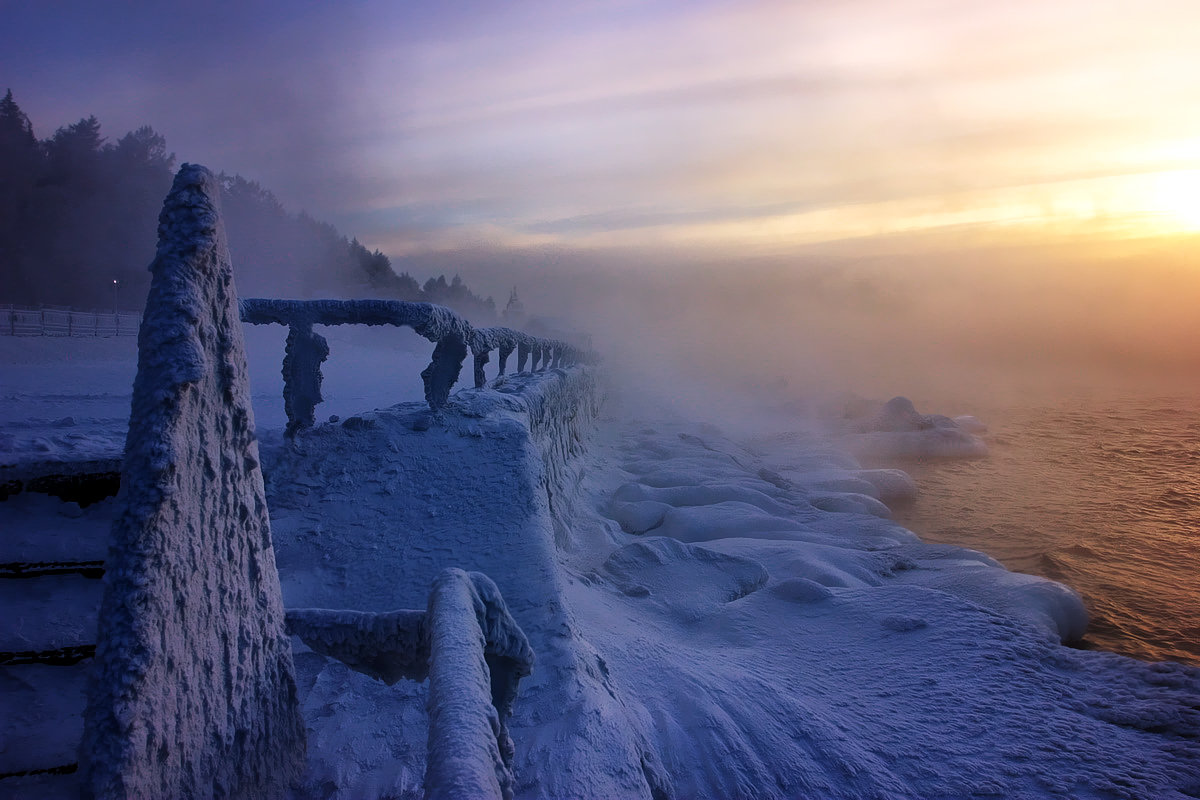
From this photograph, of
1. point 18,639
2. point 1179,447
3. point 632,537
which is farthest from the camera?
point 1179,447

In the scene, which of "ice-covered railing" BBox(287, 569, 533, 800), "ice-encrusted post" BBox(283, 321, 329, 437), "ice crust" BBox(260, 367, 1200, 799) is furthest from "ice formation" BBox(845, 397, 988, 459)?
"ice-covered railing" BBox(287, 569, 533, 800)

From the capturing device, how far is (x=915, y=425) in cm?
1350

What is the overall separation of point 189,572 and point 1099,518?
1022 cm

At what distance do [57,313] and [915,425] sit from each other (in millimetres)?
22046

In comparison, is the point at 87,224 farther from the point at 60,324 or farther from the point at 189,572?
the point at 189,572

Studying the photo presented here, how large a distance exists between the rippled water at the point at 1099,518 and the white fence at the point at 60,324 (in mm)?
13837

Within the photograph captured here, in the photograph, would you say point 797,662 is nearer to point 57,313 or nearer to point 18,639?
point 18,639

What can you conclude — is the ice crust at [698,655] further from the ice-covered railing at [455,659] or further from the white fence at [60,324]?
the white fence at [60,324]

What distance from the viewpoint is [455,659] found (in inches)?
48.5

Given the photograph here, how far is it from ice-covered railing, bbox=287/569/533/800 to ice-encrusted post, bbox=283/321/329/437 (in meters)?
2.52

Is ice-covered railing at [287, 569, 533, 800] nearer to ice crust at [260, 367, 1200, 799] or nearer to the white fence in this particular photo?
ice crust at [260, 367, 1200, 799]

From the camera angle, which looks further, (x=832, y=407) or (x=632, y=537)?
(x=832, y=407)

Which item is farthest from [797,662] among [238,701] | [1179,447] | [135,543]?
[1179,447]

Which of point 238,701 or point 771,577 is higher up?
point 238,701
